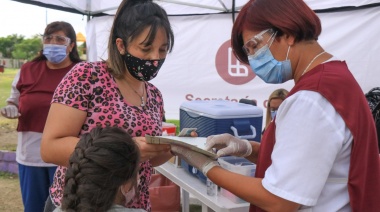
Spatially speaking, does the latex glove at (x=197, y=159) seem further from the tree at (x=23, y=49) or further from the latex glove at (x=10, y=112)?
the tree at (x=23, y=49)

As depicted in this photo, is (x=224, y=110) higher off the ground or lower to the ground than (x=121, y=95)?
lower

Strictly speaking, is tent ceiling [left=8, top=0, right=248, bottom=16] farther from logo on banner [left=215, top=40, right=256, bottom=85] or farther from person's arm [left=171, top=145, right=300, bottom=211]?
person's arm [left=171, top=145, right=300, bottom=211]

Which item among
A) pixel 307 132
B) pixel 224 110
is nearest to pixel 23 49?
pixel 224 110

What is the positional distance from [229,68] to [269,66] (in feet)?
11.9

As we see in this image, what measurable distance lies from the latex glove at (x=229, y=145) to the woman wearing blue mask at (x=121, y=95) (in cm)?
21

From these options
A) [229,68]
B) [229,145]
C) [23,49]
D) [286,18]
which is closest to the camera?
[286,18]

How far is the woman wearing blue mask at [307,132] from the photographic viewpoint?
957mm

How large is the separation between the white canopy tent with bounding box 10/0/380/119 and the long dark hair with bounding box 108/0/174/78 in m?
2.89

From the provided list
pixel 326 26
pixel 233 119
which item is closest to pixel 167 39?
pixel 233 119

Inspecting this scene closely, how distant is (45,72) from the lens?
2732mm

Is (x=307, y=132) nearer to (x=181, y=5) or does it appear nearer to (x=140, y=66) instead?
(x=140, y=66)

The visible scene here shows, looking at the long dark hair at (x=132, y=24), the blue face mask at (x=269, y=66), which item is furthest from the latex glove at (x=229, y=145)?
the long dark hair at (x=132, y=24)

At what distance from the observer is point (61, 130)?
52.4 inches

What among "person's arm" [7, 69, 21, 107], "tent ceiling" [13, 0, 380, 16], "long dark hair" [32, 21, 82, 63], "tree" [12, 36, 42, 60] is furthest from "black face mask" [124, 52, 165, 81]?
"tree" [12, 36, 42, 60]
